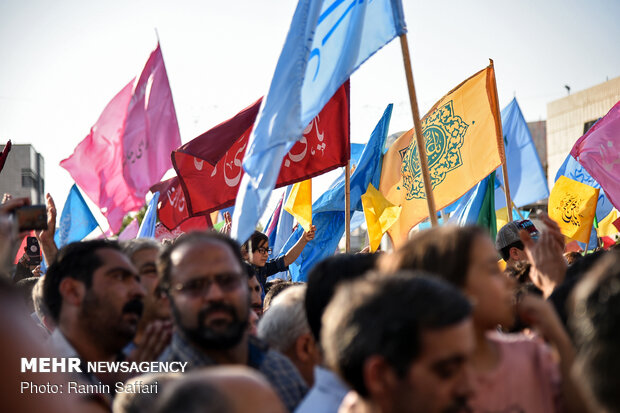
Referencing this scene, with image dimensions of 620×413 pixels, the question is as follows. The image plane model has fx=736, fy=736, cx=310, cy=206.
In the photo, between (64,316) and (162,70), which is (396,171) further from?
(64,316)

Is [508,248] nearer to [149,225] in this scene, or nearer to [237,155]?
[237,155]

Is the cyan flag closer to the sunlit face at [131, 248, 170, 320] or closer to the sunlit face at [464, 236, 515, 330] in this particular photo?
the sunlit face at [131, 248, 170, 320]

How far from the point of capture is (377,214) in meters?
7.95

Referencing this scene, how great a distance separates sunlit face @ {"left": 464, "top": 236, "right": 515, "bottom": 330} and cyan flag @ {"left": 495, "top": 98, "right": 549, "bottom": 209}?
10.1 metres

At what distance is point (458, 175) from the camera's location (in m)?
7.53

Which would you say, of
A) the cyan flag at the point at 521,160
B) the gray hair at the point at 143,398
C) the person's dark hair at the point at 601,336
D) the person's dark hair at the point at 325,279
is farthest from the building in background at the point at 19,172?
the person's dark hair at the point at 601,336

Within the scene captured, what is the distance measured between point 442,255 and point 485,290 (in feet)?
0.59

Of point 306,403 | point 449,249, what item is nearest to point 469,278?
point 449,249

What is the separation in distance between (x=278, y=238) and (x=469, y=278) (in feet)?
25.5

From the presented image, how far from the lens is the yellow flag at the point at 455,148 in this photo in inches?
292

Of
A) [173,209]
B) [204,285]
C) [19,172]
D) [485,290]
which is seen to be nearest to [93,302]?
[204,285]

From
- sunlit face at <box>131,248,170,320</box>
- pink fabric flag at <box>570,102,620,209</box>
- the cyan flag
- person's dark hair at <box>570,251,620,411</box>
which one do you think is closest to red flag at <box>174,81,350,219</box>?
sunlit face at <box>131,248,170,320</box>

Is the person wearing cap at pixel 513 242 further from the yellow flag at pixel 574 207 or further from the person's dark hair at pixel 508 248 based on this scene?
the yellow flag at pixel 574 207

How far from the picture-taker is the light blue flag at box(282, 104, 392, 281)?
8.83 meters
